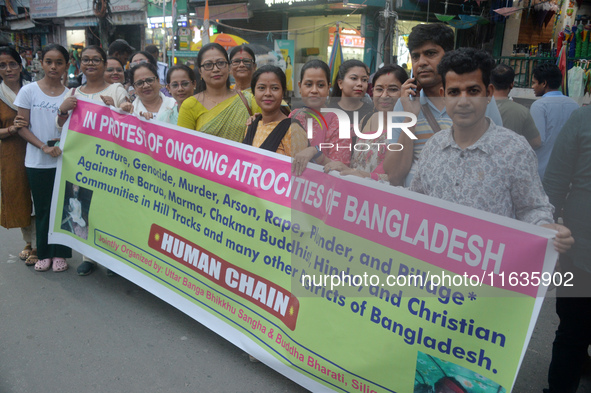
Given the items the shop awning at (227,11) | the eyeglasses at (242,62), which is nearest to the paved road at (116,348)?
the eyeglasses at (242,62)

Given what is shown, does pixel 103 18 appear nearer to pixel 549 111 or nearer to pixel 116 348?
pixel 549 111

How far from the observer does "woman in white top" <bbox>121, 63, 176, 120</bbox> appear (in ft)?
12.9

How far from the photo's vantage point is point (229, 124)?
338 cm

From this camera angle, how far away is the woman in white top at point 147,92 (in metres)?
3.94

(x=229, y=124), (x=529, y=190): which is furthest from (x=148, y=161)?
(x=529, y=190)

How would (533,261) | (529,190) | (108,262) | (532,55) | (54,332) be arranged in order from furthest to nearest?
(532,55) → (108,262) → (54,332) → (529,190) → (533,261)

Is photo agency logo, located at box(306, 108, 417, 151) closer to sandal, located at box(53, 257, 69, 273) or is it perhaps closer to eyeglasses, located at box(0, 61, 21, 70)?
sandal, located at box(53, 257, 69, 273)

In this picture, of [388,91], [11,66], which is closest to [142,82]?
[11,66]

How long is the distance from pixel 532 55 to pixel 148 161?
9820 millimetres

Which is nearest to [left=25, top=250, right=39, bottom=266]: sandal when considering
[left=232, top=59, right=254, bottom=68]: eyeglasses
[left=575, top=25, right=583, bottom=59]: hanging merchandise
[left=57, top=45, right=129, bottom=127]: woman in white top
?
[left=57, top=45, right=129, bottom=127]: woman in white top

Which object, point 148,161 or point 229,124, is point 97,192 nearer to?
point 148,161

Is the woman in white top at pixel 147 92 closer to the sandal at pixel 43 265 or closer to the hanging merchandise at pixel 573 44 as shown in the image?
the sandal at pixel 43 265

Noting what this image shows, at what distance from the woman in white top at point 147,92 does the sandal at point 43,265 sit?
1.56m

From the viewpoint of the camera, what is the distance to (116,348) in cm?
294
